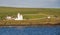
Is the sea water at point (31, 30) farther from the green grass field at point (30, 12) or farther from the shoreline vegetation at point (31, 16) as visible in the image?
the green grass field at point (30, 12)

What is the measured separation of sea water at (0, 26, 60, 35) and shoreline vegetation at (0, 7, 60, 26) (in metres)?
0.06

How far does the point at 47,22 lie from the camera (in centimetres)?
228

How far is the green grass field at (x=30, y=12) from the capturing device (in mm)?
2240

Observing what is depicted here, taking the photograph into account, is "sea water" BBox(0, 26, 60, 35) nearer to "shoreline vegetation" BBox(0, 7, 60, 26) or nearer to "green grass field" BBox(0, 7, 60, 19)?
"shoreline vegetation" BBox(0, 7, 60, 26)

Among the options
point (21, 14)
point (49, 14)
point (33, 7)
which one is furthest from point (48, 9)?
point (21, 14)

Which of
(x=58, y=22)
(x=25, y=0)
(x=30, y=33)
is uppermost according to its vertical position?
(x=25, y=0)

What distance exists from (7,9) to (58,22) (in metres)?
0.76

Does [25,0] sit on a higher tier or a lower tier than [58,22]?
higher

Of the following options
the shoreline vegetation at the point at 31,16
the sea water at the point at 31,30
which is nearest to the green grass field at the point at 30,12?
the shoreline vegetation at the point at 31,16

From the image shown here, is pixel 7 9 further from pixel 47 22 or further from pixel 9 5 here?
pixel 47 22

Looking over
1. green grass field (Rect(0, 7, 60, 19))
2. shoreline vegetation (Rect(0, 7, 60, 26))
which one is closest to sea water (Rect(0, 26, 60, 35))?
shoreline vegetation (Rect(0, 7, 60, 26))

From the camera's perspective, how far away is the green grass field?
88.2 inches

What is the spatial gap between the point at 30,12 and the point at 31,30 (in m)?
0.26

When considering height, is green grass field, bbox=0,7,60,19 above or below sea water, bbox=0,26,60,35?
above
